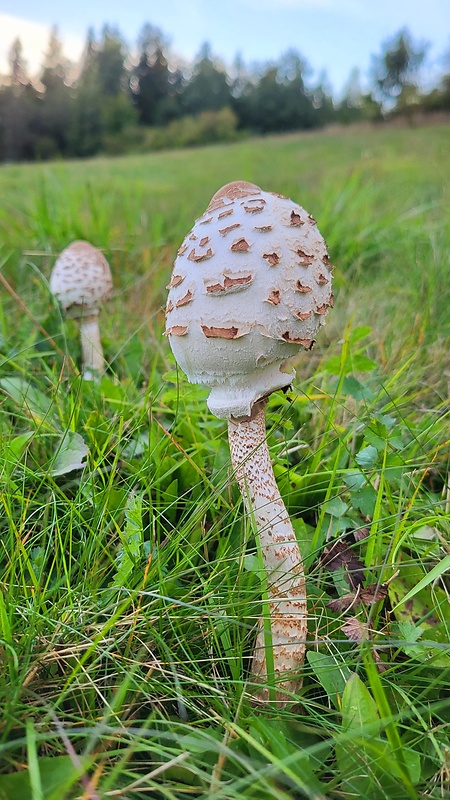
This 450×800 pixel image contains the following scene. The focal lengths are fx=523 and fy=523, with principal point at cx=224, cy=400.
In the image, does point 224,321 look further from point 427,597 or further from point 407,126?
point 407,126

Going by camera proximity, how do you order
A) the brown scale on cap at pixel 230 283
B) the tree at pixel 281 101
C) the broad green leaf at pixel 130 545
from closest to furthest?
the brown scale on cap at pixel 230 283
the broad green leaf at pixel 130 545
the tree at pixel 281 101

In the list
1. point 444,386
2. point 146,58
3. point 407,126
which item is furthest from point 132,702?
point 146,58

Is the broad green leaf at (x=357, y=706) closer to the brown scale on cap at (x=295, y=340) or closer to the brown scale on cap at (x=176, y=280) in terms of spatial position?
the brown scale on cap at (x=295, y=340)

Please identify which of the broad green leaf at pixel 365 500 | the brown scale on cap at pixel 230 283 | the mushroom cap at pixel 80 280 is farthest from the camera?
the mushroom cap at pixel 80 280

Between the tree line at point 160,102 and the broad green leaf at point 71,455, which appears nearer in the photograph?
the broad green leaf at point 71,455

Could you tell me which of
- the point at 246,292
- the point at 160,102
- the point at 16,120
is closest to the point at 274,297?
the point at 246,292

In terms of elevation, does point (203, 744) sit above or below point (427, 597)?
above

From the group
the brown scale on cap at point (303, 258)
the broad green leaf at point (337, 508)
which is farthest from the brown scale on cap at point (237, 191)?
the broad green leaf at point (337, 508)
